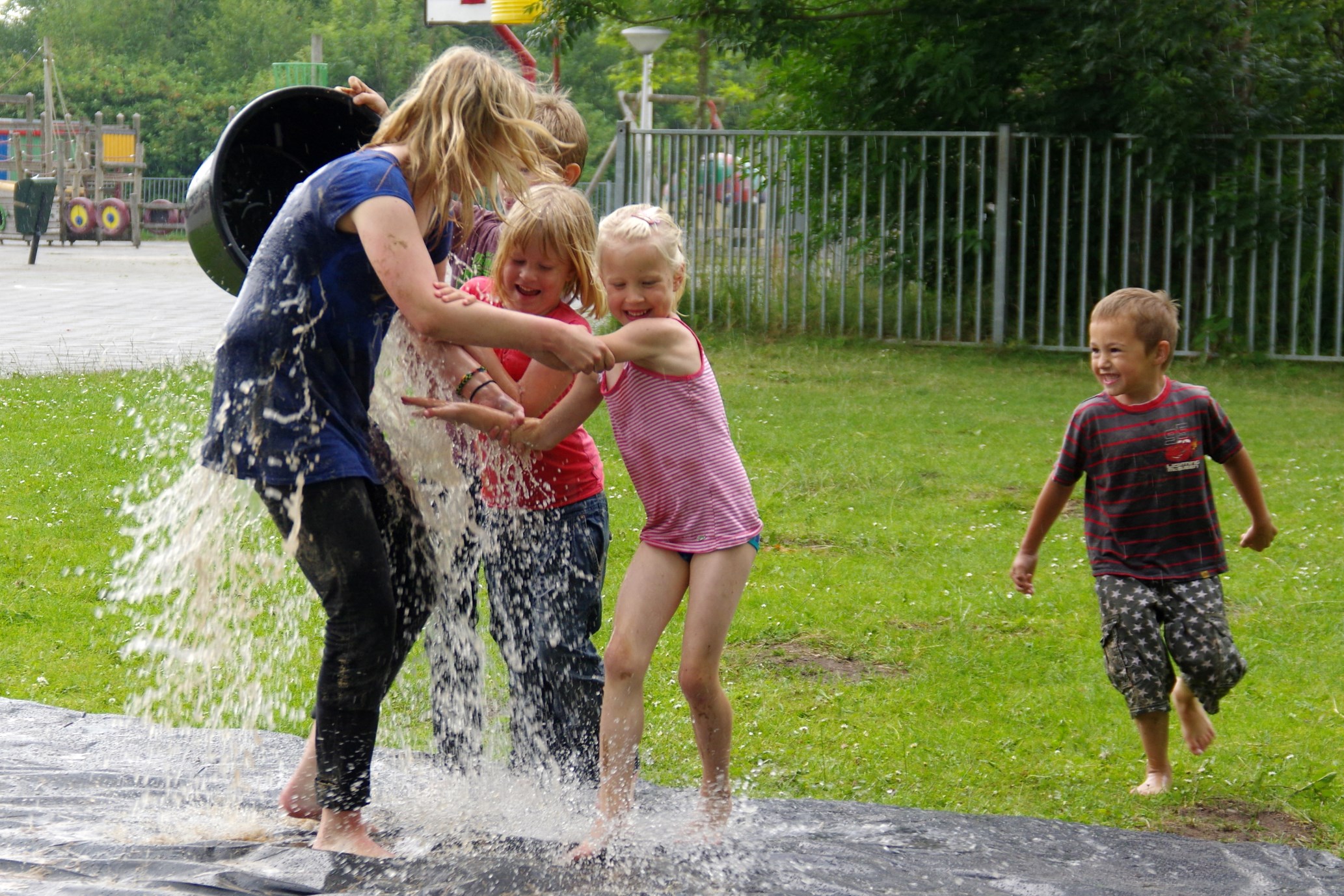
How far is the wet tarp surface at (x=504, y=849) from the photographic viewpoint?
3.26 metres

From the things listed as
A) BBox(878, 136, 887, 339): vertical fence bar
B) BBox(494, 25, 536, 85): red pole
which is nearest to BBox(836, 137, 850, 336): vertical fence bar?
BBox(878, 136, 887, 339): vertical fence bar

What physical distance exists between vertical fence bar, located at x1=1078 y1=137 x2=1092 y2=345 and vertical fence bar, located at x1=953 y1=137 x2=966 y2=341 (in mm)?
1139

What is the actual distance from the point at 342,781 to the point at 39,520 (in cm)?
414

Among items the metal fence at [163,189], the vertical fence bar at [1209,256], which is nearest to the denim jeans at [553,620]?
the vertical fence bar at [1209,256]

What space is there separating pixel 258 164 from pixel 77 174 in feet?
101

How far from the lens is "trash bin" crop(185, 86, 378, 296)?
12.0ft

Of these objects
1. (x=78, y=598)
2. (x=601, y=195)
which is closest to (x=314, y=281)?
(x=78, y=598)

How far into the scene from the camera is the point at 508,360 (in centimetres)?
377

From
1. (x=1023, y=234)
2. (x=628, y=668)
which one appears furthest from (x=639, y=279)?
(x=1023, y=234)

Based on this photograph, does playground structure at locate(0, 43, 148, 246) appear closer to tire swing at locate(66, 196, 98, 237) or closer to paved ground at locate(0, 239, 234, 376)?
tire swing at locate(66, 196, 98, 237)

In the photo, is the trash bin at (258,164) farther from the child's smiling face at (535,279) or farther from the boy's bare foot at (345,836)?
the boy's bare foot at (345,836)

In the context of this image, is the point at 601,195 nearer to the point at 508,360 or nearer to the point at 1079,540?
the point at 1079,540

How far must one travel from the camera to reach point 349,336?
3295mm

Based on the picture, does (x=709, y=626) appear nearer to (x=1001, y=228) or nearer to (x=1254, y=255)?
(x=1254, y=255)
